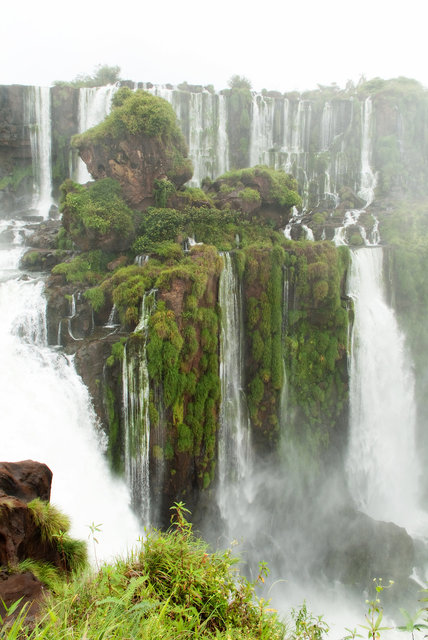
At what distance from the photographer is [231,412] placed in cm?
1380

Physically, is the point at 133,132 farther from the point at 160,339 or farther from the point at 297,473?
the point at 297,473

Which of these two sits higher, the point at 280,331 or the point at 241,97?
the point at 241,97

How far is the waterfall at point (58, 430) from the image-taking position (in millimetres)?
9125

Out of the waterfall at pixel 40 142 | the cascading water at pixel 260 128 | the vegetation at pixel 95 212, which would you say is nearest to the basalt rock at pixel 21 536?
the vegetation at pixel 95 212

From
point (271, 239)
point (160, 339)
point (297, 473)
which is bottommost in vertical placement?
point (297, 473)

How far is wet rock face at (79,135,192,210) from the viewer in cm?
1566

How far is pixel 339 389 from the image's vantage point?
1589cm

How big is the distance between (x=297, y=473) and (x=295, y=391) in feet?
9.90

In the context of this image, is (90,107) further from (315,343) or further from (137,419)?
(137,419)

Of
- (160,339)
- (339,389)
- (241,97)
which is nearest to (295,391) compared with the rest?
(339,389)

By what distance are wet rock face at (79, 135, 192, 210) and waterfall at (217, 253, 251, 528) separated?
4.87 meters

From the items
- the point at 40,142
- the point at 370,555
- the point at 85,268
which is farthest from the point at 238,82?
the point at 370,555

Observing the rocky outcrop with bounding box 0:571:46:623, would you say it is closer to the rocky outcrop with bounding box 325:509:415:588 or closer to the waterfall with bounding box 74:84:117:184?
the rocky outcrop with bounding box 325:509:415:588

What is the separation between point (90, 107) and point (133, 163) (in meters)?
11.4
